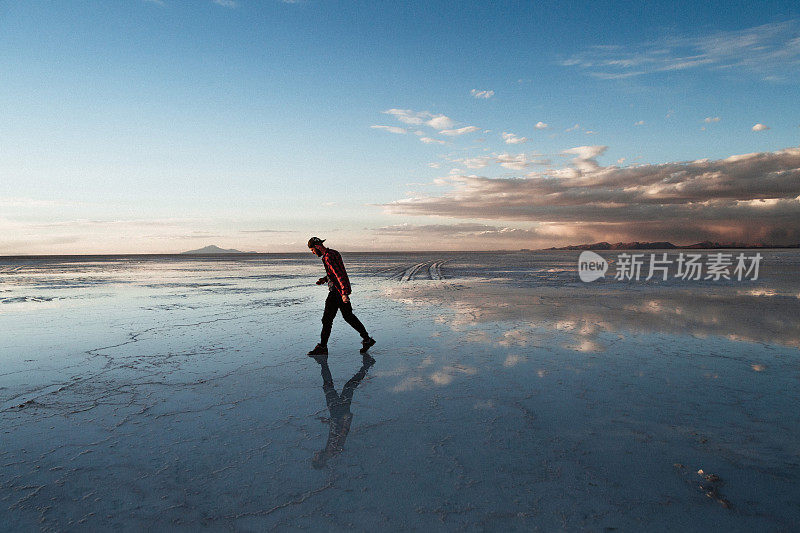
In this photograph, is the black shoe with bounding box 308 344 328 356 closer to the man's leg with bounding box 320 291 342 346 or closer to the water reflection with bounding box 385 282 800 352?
the man's leg with bounding box 320 291 342 346

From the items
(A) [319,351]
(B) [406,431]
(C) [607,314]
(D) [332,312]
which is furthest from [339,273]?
(C) [607,314]

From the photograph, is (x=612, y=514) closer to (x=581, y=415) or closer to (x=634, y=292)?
(x=581, y=415)

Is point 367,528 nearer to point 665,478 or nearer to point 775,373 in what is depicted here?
point 665,478

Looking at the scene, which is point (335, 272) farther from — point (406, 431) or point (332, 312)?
point (406, 431)

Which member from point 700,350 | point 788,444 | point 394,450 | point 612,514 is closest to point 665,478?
point 612,514

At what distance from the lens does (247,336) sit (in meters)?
7.43

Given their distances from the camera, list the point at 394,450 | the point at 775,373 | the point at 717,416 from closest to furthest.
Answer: the point at 394,450, the point at 717,416, the point at 775,373

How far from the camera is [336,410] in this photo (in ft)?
13.3

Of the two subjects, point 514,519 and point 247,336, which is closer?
point 514,519

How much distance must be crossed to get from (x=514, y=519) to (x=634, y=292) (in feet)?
46.8

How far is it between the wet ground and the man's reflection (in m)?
0.02

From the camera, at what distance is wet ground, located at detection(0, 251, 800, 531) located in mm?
2518

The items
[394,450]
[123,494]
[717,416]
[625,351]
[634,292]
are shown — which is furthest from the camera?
[634,292]

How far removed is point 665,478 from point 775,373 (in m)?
3.54
